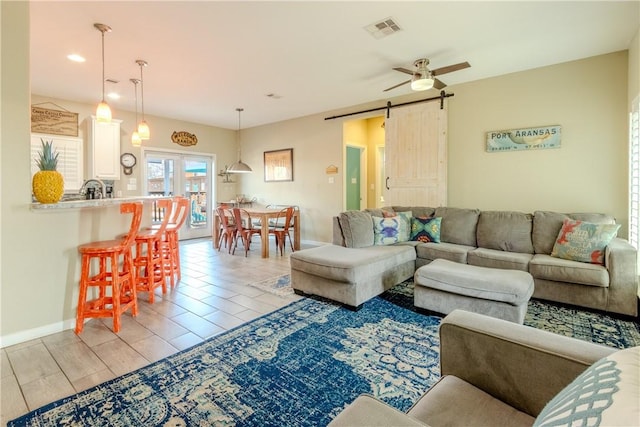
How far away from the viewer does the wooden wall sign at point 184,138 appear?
6992mm

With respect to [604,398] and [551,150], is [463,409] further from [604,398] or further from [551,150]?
[551,150]

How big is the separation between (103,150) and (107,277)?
395 cm

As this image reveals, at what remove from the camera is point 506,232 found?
3.79 meters

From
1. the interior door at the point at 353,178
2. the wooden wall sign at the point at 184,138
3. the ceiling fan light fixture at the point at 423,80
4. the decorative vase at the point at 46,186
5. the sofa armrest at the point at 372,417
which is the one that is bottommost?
the sofa armrest at the point at 372,417

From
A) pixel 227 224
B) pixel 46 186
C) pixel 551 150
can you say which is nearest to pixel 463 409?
pixel 46 186

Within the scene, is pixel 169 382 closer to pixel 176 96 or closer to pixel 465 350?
pixel 465 350

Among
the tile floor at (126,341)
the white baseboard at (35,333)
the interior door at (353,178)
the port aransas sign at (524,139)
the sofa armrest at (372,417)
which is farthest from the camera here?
the interior door at (353,178)

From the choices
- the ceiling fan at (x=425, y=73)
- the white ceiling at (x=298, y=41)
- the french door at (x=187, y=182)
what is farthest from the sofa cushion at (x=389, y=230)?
the french door at (x=187, y=182)

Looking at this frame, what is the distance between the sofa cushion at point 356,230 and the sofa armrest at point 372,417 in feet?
9.73

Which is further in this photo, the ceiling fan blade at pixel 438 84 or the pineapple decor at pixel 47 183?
the ceiling fan blade at pixel 438 84

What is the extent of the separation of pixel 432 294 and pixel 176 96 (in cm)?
507

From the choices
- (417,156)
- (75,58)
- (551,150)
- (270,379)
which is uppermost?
(75,58)

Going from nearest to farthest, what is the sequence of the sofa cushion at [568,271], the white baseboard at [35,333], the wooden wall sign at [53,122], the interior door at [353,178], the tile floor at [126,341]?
the tile floor at [126,341], the white baseboard at [35,333], the sofa cushion at [568,271], the wooden wall sign at [53,122], the interior door at [353,178]

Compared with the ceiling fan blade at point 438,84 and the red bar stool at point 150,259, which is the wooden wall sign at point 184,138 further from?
the ceiling fan blade at point 438,84
